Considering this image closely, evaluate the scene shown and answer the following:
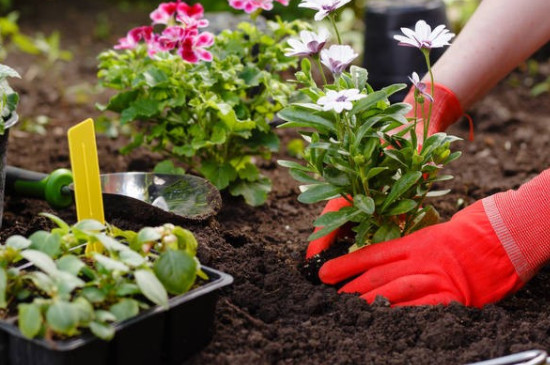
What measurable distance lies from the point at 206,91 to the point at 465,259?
2.74 ft

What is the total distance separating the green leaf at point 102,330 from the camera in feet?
4.19

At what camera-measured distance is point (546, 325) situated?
1628 millimetres

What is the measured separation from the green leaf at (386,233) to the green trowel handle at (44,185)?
845 millimetres

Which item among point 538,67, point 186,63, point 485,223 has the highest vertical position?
point 186,63

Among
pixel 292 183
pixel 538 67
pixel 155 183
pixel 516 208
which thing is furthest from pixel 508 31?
pixel 538 67

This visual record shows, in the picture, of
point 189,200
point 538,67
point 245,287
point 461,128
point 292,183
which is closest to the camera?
point 245,287

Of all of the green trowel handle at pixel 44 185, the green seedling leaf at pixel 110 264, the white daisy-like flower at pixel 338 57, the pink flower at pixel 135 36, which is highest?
the white daisy-like flower at pixel 338 57

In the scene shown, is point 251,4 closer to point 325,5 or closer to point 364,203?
point 325,5

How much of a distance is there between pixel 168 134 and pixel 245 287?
691 millimetres

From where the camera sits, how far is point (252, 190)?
2309 mm

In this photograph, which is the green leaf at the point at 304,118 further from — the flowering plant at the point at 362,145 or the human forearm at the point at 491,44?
the human forearm at the point at 491,44

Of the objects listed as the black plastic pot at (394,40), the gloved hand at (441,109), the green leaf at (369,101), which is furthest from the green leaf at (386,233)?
the black plastic pot at (394,40)

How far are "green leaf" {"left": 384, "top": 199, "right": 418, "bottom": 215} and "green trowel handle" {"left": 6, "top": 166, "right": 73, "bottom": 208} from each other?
0.88m

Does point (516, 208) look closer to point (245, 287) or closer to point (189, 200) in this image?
point (245, 287)
